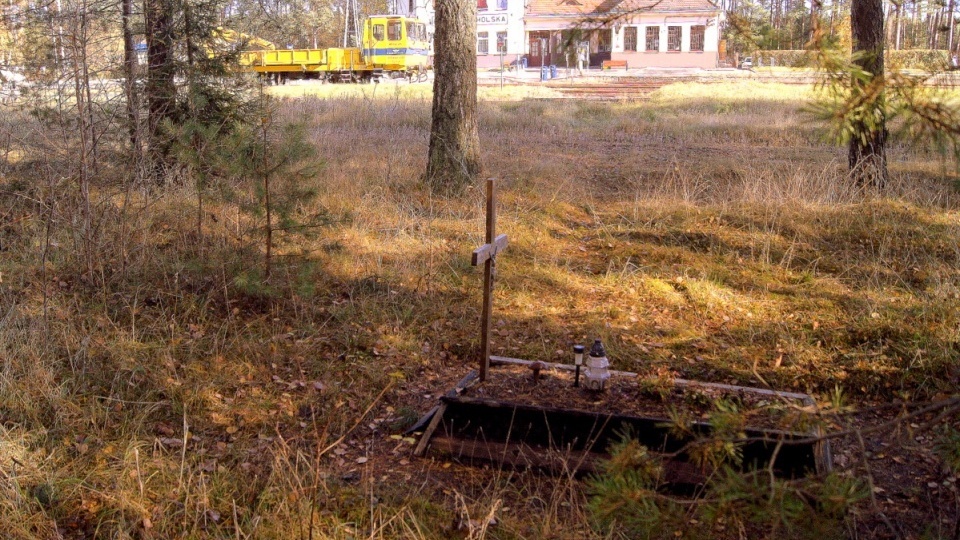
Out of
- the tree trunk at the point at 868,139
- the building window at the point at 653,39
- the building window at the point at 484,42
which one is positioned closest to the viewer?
the tree trunk at the point at 868,139

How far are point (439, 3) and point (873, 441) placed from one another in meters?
6.79

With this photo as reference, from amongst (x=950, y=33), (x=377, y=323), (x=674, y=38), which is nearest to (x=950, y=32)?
(x=950, y=33)

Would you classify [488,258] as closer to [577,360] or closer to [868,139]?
[577,360]

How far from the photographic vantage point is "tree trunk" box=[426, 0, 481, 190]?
31.3 ft

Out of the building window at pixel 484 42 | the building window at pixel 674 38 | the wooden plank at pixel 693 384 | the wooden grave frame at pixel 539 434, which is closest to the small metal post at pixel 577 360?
Answer: the wooden plank at pixel 693 384

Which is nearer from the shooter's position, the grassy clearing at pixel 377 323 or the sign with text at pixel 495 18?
the grassy clearing at pixel 377 323

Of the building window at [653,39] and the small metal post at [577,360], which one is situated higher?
the building window at [653,39]

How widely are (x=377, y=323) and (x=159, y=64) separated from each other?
14.3 ft

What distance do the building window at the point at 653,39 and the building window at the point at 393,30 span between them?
71.0ft

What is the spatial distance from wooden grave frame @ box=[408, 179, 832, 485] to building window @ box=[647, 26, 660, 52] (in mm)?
50040

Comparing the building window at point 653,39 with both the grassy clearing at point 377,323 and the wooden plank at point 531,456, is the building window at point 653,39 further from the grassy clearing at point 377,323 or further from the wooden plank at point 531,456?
the wooden plank at point 531,456

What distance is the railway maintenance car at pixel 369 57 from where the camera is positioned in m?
35.8

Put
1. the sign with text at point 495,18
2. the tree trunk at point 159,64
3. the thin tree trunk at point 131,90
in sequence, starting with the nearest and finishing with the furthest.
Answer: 1. the thin tree trunk at point 131,90
2. the tree trunk at point 159,64
3. the sign with text at point 495,18

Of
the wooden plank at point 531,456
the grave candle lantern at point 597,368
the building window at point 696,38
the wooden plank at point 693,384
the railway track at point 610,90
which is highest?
the building window at point 696,38
